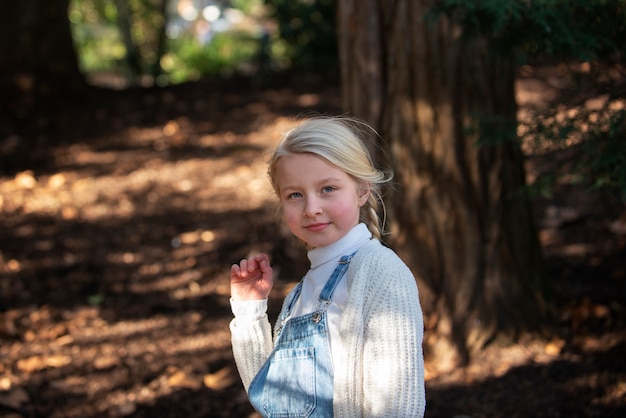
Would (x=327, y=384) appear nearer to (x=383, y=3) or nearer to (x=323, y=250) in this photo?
(x=323, y=250)

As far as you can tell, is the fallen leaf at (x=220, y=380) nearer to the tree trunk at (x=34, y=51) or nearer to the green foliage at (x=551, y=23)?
the green foliage at (x=551, y=23)

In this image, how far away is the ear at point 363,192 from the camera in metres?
2.12

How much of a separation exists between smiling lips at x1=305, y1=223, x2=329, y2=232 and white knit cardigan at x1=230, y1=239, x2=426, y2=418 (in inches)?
4.7

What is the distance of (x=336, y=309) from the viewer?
200 cm

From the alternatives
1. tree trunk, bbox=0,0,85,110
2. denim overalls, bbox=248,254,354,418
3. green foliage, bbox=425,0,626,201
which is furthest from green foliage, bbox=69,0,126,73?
denim overalls, bbox=248,254,354,418

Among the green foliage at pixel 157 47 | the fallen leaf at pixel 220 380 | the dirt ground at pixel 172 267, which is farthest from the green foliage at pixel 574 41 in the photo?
the green foliage at pixel 157 47

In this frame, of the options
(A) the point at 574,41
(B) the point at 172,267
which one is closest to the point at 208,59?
(B) the point at 172,267

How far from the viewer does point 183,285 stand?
5070 millimetres

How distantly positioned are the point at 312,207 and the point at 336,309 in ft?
0.85

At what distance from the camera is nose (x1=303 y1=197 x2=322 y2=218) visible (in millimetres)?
2012

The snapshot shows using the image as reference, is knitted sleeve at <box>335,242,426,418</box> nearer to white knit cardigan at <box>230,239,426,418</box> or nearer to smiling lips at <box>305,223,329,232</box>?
white knit cardigan at <box>230,239,426,418</box>

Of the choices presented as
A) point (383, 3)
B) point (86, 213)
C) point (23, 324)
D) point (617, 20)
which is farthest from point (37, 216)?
point (617, 20)

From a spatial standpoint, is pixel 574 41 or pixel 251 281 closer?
pixel 251 281

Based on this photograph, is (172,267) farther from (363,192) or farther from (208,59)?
(208,59)
